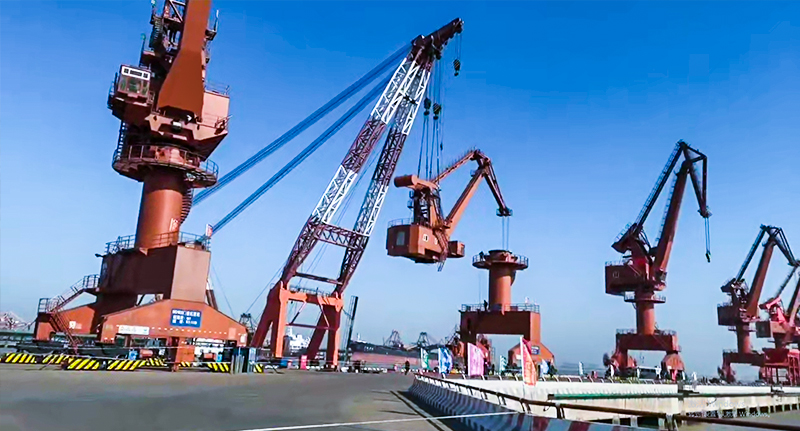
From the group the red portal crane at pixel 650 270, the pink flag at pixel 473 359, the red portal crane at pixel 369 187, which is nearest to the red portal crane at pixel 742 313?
the red portal crane at pixel 650 270

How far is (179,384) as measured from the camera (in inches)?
1045

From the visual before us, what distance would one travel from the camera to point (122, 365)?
112 feet

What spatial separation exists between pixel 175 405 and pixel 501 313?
164 ft

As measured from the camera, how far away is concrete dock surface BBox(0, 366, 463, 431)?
48.3ft

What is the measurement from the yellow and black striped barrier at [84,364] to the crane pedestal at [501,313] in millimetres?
41934

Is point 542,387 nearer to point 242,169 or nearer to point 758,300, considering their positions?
point 242,169

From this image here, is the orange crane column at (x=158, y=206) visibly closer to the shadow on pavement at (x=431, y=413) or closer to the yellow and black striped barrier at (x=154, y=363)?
the yellow and black striped barrier at (x=154, y=363)

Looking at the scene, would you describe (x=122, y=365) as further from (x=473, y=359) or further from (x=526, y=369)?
(x=526, y=369)

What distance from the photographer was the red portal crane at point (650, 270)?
6544cm

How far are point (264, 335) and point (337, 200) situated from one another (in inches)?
662

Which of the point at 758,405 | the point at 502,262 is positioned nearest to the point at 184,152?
the point at 502,262

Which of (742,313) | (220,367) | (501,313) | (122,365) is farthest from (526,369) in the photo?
(742,313)

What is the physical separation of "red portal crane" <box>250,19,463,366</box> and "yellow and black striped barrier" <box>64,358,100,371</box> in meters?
27.7

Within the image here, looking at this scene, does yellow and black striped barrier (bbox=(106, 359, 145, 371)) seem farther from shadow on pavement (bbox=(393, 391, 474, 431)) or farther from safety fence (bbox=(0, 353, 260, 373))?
shadow on pavement (bbox=(393, 391, 474, 431))
